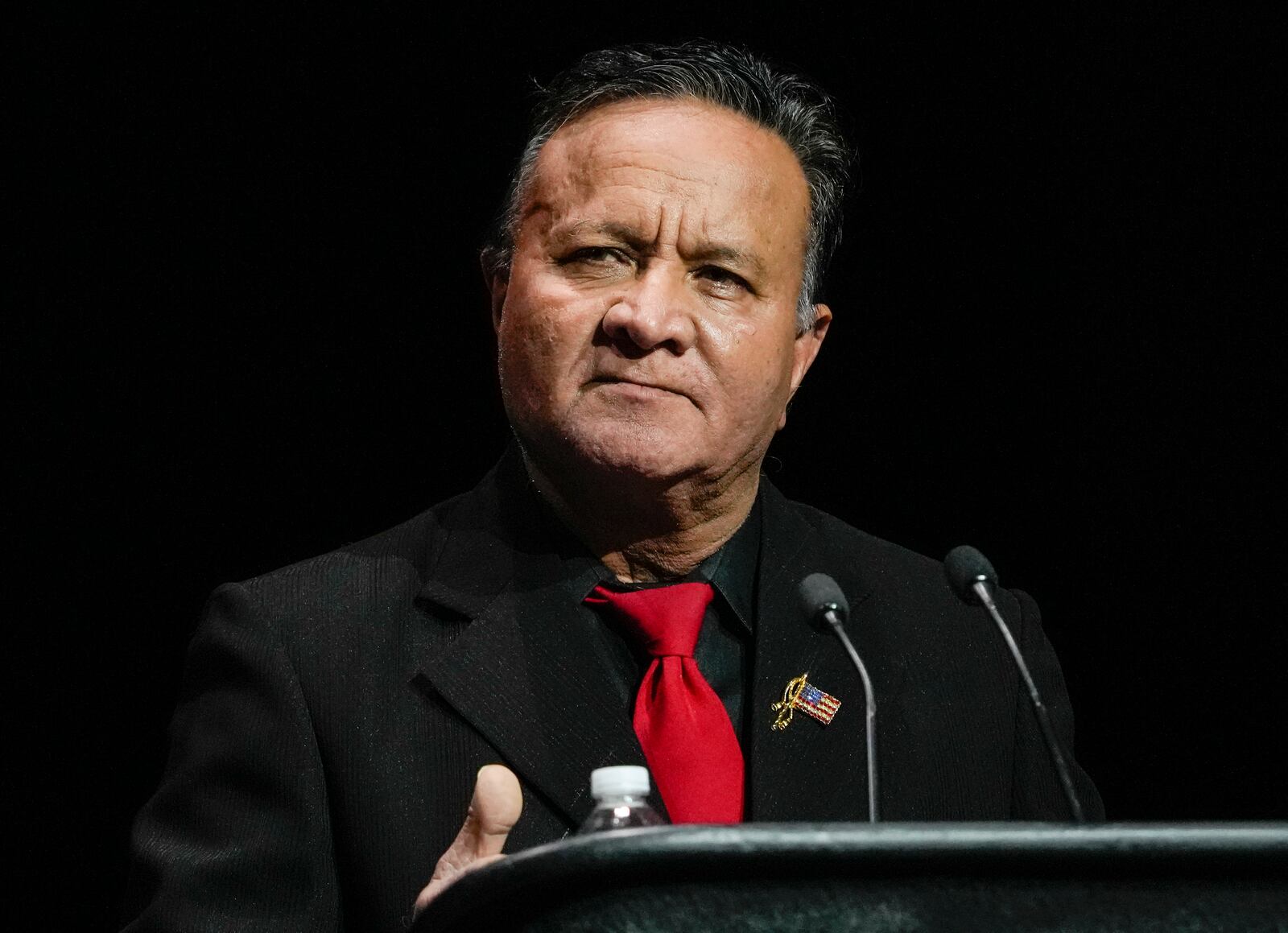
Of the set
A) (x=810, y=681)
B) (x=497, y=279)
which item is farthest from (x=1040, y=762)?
(x=497, y=279)

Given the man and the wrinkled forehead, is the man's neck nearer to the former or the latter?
the man

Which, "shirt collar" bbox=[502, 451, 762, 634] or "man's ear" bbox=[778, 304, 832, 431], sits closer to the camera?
"shirt collar" bbox=[502, 451, 762, 634]

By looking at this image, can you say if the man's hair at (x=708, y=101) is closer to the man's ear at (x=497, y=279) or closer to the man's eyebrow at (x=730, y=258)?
the man's ear at (x=497, y=279)

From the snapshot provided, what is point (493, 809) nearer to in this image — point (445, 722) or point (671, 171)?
point (445, 722)

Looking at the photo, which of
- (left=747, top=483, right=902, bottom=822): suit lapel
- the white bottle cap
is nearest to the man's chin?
(left=747, top=483, right=902, bottom=822): suit lapel

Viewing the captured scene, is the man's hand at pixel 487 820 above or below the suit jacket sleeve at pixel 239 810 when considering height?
above

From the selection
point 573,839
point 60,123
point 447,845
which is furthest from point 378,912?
point 60,123

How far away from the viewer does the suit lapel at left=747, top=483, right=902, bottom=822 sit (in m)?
2.04

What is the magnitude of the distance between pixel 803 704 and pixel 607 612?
0.33 m

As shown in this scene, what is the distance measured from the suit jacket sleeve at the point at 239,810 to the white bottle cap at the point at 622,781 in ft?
2.73

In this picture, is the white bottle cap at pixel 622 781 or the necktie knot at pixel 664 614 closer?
the white bottle cap at pixel 622 781

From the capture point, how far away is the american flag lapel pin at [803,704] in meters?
2.12

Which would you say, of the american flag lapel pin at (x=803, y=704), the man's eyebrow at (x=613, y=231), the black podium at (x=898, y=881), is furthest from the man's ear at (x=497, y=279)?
the black podium at (x=898, y=881)

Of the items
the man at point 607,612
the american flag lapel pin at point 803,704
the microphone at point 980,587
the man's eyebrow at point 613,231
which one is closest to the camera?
the microphone at point 980,587
